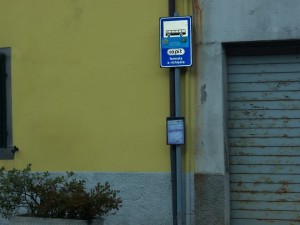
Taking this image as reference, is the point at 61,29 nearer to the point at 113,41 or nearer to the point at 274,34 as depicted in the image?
the point at 113,41

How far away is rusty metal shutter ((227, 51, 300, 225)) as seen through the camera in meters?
7.91

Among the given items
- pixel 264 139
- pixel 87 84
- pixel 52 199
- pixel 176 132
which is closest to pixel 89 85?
pixel 87 84

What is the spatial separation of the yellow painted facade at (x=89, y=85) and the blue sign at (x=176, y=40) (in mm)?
238

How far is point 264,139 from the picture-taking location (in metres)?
8.01

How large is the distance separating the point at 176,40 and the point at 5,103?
2847 mm

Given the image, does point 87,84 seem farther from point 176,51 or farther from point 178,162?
point 178,162

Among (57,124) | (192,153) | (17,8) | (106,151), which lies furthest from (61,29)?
(192,153)

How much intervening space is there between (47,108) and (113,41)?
1.40 meters

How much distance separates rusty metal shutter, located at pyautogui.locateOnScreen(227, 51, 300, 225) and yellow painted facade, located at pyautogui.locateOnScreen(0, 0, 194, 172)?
2.36 feet

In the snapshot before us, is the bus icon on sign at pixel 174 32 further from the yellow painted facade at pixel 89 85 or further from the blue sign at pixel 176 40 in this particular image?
the yellow painted facade at pixel 89 85

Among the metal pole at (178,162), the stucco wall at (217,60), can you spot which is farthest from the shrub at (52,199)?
the stucco wall at (217,60)

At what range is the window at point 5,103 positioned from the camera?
8680 millimetres

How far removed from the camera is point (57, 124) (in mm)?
8430

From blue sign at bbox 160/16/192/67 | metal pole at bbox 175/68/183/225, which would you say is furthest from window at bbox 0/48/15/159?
metal pole at bbox 175/68/183/225
